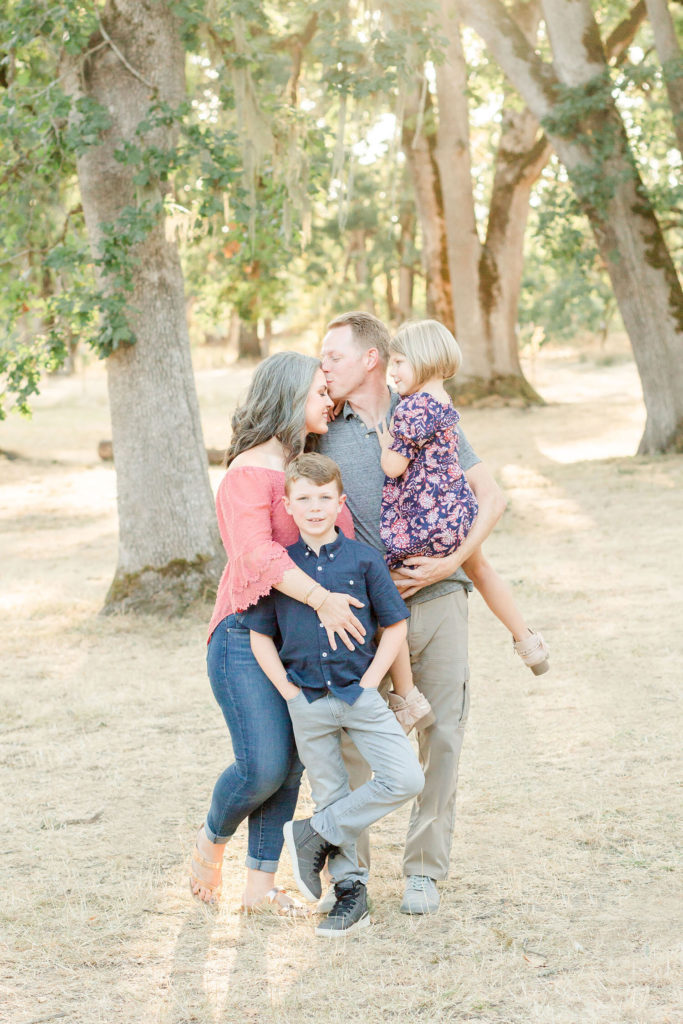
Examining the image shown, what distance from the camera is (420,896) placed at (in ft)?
11.3

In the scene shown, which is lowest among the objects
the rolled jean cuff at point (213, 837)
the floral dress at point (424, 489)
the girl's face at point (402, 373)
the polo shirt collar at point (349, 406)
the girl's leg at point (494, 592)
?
the rolled jean cuff at point (213, 837)

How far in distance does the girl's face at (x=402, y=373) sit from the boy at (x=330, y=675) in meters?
0.40

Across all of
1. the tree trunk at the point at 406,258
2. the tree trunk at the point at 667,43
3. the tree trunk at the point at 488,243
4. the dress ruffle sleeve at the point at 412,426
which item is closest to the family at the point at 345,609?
the dress ruffle sleeve at the point at 412,426

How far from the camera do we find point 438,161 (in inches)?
756

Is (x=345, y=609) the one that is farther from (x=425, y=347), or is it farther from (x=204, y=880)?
→ (x=204, y=880)

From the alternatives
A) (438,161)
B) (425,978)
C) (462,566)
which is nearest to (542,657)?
(462,566)

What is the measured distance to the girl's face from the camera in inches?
133

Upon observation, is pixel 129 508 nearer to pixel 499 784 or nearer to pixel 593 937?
pixel 499 784

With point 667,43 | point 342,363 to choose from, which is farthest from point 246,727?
point 667,43

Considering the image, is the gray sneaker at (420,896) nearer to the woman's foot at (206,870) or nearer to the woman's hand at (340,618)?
the woman's foot at (206,870)

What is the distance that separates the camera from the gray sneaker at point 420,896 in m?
3.44

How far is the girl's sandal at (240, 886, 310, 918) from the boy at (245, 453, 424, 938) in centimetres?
18

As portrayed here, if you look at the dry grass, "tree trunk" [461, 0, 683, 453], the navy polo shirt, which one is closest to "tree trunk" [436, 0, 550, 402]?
"tree trunk" [461, 0, 683, 453]

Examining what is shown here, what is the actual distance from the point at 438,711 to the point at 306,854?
1.92 feet
